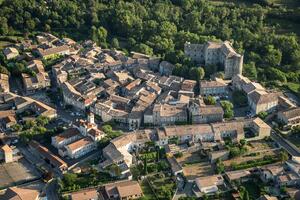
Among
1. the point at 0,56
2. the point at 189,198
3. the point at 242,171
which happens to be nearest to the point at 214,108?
the point at 242,171

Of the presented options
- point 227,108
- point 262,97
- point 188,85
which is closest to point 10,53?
point 188,85

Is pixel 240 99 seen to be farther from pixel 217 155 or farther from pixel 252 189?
pixel 252 189

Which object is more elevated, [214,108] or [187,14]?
[187,14]

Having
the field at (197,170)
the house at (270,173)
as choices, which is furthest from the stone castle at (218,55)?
the house at (270,173)

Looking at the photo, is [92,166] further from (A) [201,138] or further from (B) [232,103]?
(B) [232,103]

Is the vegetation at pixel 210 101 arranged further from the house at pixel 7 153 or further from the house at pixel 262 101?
the house at pixel 7 153
